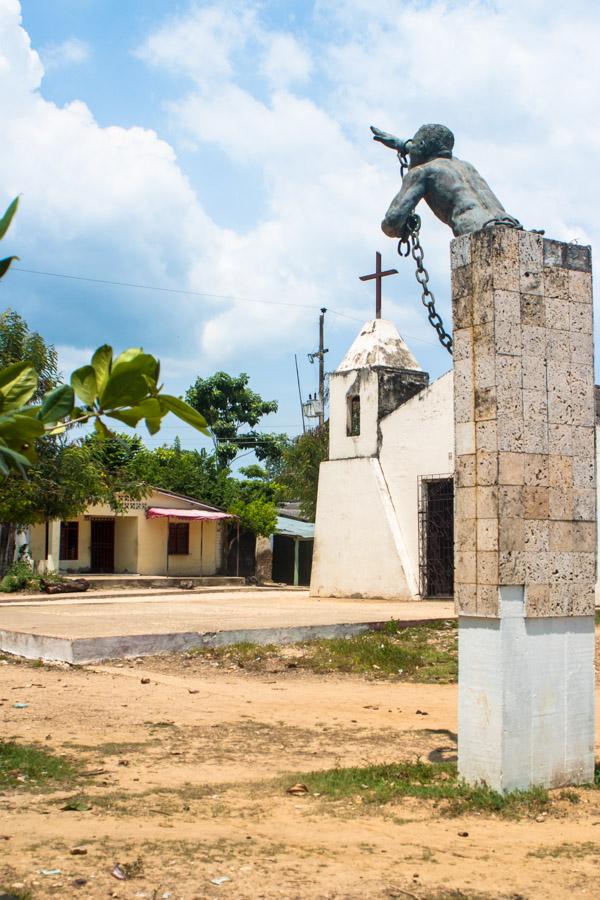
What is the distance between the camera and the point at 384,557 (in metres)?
20.3

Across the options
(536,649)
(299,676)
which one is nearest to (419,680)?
(299,676)

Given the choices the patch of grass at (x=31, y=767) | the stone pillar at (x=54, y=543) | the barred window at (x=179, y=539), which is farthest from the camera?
the barred window at (x=179, y=539)

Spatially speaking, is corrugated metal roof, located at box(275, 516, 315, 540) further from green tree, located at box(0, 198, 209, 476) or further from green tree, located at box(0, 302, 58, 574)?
green tree, located at box(0, 198, 209, 476)

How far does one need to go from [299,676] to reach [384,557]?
969cm

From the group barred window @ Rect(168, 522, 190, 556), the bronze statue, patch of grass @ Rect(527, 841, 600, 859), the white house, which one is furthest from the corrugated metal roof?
patch of grass @ Rect(527, 841, 600, 859)

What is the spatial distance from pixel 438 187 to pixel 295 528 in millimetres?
26359

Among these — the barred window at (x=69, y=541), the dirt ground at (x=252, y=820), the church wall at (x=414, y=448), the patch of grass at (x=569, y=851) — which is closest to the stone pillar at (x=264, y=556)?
the barred window at (x=69, y=541)

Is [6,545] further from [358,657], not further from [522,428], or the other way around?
[522,428]

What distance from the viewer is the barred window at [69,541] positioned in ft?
105

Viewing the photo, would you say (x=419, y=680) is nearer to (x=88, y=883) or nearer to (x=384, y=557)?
(x=88, y=883)

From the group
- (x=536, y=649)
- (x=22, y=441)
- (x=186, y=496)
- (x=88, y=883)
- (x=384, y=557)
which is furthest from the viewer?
(x=186, y=496)

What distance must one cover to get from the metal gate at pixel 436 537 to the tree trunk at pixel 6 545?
425 inches

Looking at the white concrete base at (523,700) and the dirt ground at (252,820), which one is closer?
the dirt ground at (252,820)

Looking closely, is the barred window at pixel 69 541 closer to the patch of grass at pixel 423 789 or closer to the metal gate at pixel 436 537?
the metal gate at pixel 436 537
